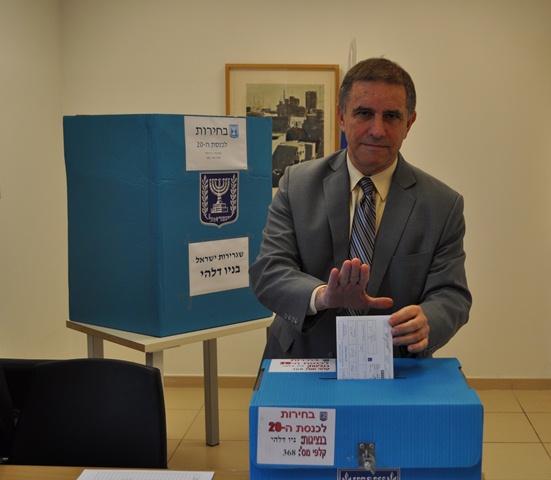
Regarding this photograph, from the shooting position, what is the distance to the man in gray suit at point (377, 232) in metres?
1.69

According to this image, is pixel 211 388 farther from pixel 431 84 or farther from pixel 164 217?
pixel 431 84

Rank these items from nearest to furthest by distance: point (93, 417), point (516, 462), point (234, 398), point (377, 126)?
point (377, 126) < point (93, 417) < point (516, 462) < point (234, 398)

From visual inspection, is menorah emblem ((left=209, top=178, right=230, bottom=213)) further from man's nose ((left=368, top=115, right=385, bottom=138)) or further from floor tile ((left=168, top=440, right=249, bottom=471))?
floor tile ((left=168, top=440, right=249, bottom=471))

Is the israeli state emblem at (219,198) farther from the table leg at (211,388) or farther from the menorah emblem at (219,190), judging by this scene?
the table leg at (211,388)

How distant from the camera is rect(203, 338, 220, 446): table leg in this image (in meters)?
3.47

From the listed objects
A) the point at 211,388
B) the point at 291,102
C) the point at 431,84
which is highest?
the point at 431,84

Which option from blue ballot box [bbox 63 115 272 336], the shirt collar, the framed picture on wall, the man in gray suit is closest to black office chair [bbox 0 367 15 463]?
blue ballot box [bbox 63 115 272 336]

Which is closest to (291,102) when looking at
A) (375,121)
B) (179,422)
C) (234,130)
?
(234,130)

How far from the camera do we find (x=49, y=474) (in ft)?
5.04

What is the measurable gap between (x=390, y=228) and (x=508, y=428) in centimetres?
246

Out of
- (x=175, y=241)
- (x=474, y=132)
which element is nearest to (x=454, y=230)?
(x=175, y=241)

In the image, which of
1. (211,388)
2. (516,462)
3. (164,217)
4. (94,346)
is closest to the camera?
(164,217)

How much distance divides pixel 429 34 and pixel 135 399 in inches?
119

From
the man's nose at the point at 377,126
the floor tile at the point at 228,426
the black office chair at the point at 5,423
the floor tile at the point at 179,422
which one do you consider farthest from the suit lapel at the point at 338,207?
the floor tile at the point at 179,422
